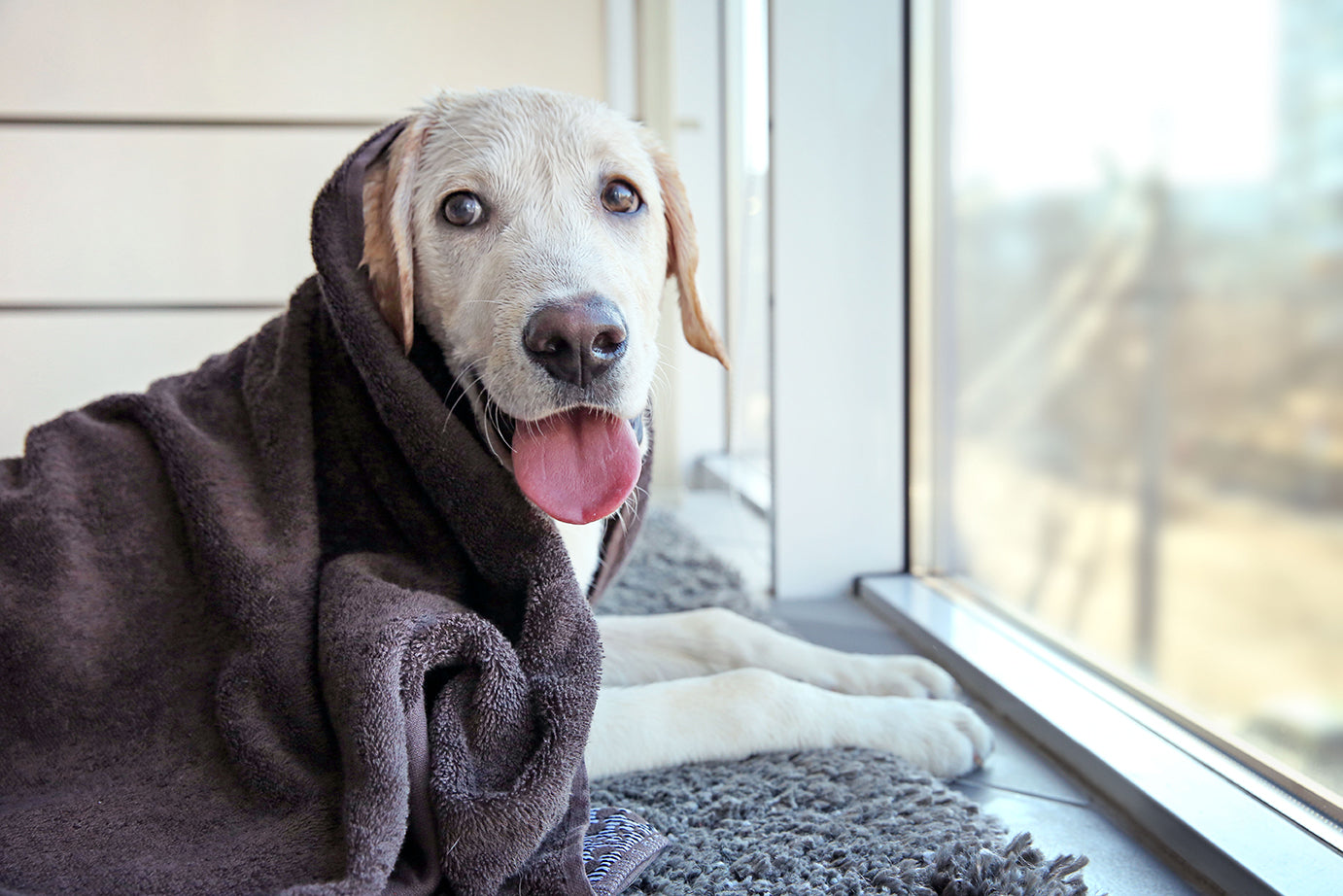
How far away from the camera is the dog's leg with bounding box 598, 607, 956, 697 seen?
139cm

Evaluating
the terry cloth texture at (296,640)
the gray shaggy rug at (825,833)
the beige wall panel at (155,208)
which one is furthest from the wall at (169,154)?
the gray shaggy rug at (825,833)

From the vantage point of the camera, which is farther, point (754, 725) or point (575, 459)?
point (754, 725)

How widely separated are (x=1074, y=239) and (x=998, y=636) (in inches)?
89.4

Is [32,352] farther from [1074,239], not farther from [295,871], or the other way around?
[1074,239]

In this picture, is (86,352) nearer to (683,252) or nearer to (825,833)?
(683,252)

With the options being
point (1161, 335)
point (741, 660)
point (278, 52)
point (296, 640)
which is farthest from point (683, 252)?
point (1161, 335)

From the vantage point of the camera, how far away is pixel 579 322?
0.99 meters

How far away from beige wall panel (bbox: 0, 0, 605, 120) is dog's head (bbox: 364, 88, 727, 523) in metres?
2.01

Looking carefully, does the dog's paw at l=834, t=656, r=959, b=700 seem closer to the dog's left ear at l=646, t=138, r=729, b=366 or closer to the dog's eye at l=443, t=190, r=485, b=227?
the dog's left ear at l=646, t=138, r=729, b=366

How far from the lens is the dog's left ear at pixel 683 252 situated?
133 centimetres

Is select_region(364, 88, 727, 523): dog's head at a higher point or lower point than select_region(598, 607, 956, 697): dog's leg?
higher

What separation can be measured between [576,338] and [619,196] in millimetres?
319

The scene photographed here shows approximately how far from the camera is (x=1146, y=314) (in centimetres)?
324

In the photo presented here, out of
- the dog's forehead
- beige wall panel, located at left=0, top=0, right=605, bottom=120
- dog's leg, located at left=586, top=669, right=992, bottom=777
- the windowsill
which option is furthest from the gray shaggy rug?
beige wall panel, located at left=0, top=0, right=605, bottom=120
